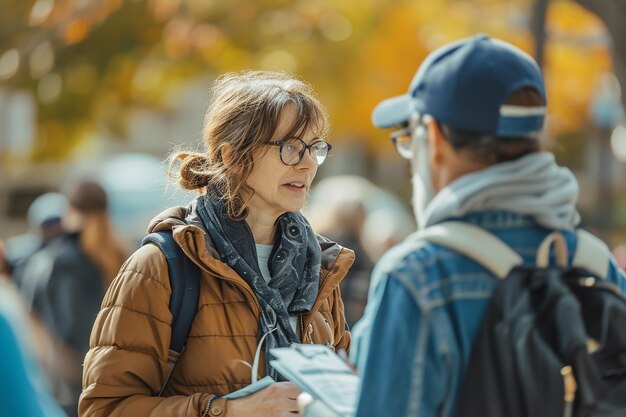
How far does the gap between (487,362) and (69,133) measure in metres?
15.7

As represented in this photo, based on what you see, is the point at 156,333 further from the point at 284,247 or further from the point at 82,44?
the point at 82,44

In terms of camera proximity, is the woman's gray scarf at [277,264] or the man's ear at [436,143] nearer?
the man's ear at [436,143]

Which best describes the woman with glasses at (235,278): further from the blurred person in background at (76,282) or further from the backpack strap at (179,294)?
the blurred person in background at (76,282)

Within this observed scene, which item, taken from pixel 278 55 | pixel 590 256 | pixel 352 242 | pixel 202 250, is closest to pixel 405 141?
pixel 590 256

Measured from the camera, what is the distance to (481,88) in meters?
2.78

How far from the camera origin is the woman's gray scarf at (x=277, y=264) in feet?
12.1

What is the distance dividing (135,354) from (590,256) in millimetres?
1343

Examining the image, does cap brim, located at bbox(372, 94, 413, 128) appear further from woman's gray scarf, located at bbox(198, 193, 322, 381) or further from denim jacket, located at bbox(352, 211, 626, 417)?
woman's gray scarf, located at bbox(198, 193, 322, 381)

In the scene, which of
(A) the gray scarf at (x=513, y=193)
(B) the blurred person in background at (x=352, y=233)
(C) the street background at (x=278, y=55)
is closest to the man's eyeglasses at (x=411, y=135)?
(A) the gray scarf at (x=513, y=193)

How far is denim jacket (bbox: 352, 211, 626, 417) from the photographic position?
2.62 meters

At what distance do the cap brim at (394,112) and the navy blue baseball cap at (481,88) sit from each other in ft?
0.24

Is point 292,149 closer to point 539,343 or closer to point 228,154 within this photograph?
point 228,154

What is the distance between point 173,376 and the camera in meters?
3.62

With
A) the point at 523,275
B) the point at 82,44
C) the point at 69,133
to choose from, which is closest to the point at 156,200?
the point at 69,133
